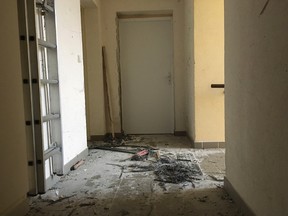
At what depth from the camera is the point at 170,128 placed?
536 centimetres

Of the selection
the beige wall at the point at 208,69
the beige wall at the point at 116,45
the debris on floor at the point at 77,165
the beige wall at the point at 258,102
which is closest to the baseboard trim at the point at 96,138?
the beige wall at the point at 116,45

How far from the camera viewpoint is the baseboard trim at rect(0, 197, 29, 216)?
1.83 metres

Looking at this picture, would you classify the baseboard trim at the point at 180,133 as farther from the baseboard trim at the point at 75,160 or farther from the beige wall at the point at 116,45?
the baseboard trim at the point at 75,160

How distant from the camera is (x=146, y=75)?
528cm

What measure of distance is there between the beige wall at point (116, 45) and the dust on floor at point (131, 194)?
1.85 metres

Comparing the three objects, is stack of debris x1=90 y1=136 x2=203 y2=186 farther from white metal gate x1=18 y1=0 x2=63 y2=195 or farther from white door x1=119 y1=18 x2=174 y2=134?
white door x1=119 y1=18 x2=174 y2=134

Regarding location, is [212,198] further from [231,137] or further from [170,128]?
[170,128]

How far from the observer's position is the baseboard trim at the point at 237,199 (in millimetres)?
1805

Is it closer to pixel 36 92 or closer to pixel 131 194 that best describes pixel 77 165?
pixel 131 194

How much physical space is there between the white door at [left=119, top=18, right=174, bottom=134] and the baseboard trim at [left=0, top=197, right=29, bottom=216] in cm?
338

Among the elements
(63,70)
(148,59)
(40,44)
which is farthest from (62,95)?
(148,59)

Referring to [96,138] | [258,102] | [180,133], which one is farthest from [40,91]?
[180,133]

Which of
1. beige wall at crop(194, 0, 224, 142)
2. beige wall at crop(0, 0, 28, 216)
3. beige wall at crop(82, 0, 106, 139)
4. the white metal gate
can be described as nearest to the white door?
Answer: beige wall at crop(82, 0, 106, 139)

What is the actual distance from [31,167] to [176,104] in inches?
129
